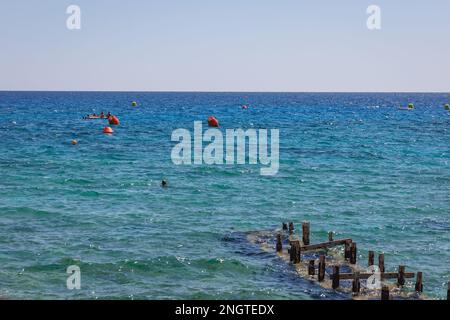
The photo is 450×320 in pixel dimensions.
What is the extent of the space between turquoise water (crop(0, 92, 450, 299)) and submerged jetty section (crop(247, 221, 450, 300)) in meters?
0.75

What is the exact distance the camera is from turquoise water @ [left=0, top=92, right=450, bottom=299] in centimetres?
2516

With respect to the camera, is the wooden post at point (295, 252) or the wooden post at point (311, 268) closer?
the wooden post at point (311, 268)

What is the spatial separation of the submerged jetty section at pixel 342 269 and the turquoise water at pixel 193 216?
75 centimetres

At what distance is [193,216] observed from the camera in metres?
36.8

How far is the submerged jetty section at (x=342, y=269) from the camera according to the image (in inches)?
926

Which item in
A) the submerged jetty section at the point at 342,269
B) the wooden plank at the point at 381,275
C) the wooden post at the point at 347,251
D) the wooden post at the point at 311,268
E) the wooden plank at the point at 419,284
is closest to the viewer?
the submerged jetty section at the point at 342,269

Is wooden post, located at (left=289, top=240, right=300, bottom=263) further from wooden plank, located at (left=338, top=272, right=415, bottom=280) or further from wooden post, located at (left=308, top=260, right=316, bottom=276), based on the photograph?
wooden plank, located at (left=338, top=272, right=415, bottom=280)

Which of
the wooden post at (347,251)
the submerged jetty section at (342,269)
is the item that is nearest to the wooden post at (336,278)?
the submerged jetty section at (342,269)

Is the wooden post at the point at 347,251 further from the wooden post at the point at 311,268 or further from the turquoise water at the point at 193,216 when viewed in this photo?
the wooden post at the point at 311,268

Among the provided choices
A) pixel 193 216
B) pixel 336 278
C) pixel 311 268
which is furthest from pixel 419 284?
pixel 193 216

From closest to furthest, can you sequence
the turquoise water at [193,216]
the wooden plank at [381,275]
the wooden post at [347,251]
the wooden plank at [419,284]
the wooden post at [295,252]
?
the wooden plank at [419,284], the wooden plank at [381,275], the turquoise water at [193,216], the wooden post at [295,252], the wooden post at [347,251]

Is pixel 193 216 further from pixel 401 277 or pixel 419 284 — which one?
pixel 419 284

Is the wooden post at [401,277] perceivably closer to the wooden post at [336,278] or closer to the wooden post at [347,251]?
the wooden post at [336,278]
